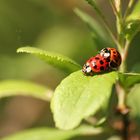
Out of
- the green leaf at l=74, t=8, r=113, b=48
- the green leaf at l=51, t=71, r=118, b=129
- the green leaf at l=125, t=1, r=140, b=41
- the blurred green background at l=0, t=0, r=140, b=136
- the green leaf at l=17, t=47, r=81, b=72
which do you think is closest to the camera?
the green leaf at l=51, t=71, r=118, b=129

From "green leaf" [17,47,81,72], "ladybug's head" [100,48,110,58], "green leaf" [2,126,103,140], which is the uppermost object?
"green leaf" [17,47,81,72]

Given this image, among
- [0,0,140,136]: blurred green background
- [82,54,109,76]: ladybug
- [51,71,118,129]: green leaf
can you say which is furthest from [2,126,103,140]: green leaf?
[0,0,140,136]: blurred green background

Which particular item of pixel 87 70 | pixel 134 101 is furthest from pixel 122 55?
pixel 134 101

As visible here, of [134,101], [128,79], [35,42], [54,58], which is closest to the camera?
[54,58]

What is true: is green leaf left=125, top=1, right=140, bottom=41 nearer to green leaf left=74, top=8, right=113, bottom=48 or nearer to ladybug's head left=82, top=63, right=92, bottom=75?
ladybug's head left=82, top=63, right=92, bottom=75

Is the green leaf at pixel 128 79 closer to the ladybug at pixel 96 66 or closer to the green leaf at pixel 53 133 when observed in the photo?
the ladybug at pixel 96 66

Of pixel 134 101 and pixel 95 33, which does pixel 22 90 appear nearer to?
pixel 95 33
